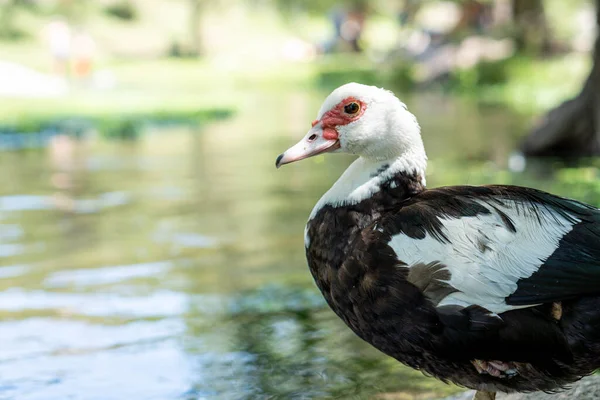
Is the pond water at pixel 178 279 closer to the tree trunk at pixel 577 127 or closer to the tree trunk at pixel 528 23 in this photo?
the tree trunk at pixel 577 127

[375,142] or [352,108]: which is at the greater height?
[352,108]

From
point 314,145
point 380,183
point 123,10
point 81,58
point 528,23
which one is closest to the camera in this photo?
point 380,183

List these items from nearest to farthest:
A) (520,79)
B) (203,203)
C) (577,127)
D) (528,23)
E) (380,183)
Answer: (380,183) < (203,203) < (577,127) < (520,79) < (528,23)

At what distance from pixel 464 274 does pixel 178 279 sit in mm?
3550

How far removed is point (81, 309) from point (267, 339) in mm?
1423

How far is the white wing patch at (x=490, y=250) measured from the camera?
3.18 meters

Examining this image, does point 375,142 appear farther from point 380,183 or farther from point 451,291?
point 451,291

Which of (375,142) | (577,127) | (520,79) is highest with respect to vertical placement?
(520,79)

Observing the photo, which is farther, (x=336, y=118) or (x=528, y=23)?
(x=528, y=23)

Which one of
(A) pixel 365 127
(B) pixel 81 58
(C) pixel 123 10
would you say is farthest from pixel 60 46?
(A) pixel 365 127

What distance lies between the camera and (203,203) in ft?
29.8

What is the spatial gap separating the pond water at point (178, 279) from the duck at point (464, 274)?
1090mm

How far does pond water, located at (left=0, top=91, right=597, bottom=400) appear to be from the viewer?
4633 mm

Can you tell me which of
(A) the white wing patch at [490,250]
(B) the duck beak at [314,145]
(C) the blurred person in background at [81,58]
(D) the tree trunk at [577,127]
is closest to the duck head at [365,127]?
(B) the duck beak at [314,145]
